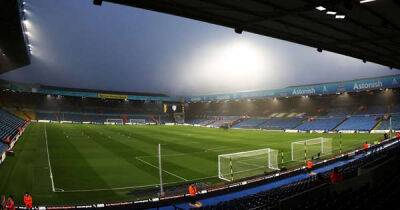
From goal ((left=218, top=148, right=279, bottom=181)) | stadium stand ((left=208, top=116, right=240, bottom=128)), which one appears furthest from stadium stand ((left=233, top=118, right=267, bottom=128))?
goal ((left=218, top=148, right=279, bottom=181))

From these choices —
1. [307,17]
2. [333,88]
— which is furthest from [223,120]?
[307,17]

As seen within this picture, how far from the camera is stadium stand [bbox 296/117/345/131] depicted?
5444 centimetres

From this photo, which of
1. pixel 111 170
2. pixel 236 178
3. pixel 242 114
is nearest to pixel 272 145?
pixel 236 178

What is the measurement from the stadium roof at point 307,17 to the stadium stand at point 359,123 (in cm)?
3812

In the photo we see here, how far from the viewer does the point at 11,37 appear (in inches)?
1352

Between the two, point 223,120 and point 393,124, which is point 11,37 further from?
point 223,120

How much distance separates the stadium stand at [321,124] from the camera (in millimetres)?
54438

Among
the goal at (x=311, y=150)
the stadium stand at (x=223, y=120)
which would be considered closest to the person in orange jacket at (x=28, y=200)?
the goal at (x=311, y=150)

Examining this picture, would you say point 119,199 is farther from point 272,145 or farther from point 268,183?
point 272,145

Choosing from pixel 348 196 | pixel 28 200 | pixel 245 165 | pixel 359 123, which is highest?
pixel 348 196

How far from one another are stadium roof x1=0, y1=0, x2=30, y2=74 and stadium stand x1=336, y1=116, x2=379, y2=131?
156 feet

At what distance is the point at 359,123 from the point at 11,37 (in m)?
50.9

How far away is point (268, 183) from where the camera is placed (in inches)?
791

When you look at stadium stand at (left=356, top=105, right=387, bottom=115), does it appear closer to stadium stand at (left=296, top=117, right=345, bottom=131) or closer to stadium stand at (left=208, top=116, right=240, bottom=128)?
stadium stand at (left=296, top=117, right=345, bottom=131)
